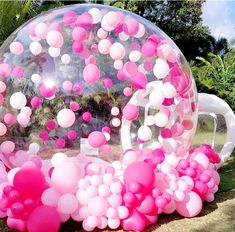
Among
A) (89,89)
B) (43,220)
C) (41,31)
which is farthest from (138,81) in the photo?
(43,220)

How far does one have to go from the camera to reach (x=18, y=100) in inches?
172

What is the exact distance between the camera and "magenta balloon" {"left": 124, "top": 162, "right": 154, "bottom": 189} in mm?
3924

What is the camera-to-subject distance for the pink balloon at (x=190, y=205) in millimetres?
4254

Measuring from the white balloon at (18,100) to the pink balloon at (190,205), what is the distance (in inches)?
68.9

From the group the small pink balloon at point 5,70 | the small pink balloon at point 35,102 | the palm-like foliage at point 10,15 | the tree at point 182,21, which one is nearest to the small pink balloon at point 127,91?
the small pink balloon at point 35,102

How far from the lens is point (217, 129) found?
609 cm

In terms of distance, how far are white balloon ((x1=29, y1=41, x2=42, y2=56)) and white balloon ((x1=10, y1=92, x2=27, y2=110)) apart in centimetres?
43

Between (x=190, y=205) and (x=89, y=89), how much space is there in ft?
4.70

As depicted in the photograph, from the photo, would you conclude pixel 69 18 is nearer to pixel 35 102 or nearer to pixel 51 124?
pixel 35 102

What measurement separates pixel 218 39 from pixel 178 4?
8.31ft

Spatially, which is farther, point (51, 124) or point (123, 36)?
point (123, 36)

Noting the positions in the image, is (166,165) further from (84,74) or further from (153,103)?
(84,74)

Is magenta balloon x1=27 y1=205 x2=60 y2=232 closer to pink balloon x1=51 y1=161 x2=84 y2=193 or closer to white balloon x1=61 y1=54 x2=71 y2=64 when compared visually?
pink balloon x1=51 y1=161 x2=84 y2=193

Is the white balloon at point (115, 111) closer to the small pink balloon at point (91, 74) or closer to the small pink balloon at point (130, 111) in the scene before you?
the small pink balloon at point (130, 111)
